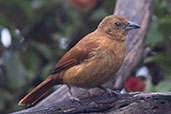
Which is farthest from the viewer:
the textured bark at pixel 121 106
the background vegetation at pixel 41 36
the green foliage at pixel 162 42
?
the background vegetation at pixel 41 36

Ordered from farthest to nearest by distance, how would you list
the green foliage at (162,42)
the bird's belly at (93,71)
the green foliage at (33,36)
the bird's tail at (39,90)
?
the green foliage at (33,36), the bird's tail at (39,90), the green foliage at (162,42), the bird's belly at (93,71)

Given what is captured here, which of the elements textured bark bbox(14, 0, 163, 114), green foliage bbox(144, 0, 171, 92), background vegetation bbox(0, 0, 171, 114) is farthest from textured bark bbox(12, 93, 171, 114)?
background vegetation bbox(0, 0, 171, 114)

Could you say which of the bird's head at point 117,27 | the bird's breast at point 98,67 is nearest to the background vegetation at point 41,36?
the bird's head at point 117,27

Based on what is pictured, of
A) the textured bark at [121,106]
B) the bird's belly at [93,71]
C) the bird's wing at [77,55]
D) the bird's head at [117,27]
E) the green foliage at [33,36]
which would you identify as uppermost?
the green foliage at [33,36]

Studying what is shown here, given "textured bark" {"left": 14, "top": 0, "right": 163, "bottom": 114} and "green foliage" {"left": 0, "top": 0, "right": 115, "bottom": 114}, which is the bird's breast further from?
"green foliage" {"left": 0, "top": 0, "right": 115, "bottom": 114}

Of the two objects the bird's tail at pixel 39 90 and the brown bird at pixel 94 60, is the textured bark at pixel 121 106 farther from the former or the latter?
the bird's tail at pixel 39 90

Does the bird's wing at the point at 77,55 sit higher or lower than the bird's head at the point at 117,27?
lower

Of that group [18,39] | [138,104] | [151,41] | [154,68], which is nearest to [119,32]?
[151,41]
